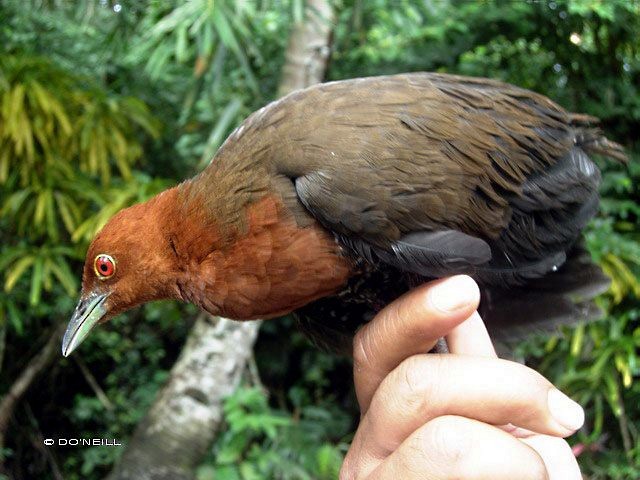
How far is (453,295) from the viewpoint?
1232mm

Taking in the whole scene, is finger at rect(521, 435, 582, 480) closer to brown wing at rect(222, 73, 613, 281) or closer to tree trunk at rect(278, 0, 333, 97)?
brown wing at rect(222, 73, 613, 281)

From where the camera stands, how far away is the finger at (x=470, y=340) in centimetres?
137

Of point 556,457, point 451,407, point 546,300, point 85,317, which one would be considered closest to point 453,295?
point 451,407

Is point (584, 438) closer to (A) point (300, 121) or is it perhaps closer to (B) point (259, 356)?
(B) point (259, 356)

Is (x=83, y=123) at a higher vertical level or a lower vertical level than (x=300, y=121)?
lower

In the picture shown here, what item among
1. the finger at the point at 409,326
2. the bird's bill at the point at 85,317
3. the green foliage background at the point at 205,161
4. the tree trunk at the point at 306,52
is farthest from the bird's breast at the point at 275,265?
the tree trunk at the point at 306,52

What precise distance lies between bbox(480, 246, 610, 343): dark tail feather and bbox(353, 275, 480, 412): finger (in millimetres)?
588

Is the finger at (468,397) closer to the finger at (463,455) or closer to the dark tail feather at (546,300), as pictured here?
the finger at (463,455)

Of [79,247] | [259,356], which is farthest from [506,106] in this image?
[259,356]

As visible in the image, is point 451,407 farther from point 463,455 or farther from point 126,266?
point 126,266

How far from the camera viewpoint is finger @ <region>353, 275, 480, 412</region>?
1236 millimetres

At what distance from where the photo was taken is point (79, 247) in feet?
11.3

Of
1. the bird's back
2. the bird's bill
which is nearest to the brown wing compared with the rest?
the bird's back

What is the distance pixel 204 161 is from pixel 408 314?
2.22 m
